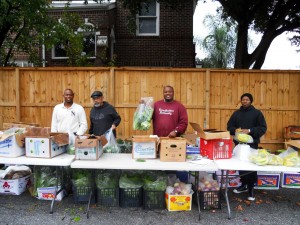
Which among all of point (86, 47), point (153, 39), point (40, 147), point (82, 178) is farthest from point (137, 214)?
point (86, 47)

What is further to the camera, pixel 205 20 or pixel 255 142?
pixel 205 20

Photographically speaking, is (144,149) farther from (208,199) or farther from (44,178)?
(44,178)

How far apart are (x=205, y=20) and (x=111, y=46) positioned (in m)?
9.16

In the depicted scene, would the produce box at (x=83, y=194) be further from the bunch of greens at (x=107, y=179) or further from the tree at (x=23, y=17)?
the tree at (x=23, y=17)

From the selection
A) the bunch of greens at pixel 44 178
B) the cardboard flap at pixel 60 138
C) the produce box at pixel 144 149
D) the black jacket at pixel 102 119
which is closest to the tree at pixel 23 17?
the black jacket at pixel 102 119

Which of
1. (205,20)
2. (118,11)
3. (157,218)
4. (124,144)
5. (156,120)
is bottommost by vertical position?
(157,218)

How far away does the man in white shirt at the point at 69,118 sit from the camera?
5109 mm

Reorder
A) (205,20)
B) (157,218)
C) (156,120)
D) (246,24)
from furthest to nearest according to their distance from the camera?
(205,20) → (246,24) → (156,120) → (157,218)

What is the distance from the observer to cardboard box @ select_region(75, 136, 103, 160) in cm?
428

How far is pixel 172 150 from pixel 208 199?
98cm

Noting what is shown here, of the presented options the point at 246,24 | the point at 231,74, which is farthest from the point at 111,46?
the point at 231,74

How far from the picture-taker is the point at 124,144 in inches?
217

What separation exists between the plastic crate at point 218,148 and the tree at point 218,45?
15262mm

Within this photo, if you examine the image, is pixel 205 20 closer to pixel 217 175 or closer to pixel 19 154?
pixel 217 175
